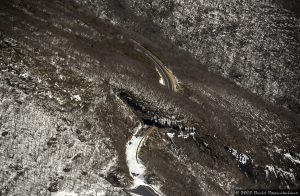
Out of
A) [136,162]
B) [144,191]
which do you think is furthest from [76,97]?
[144,191]

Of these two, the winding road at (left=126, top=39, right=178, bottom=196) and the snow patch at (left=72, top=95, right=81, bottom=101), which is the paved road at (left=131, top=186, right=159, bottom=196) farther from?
the snow patch at (left=72, top=95, right=81, bottom=101)

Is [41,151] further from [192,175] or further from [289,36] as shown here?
[289,36]

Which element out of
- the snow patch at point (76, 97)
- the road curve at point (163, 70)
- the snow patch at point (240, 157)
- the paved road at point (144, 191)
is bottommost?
the paved road at point (144, 191)

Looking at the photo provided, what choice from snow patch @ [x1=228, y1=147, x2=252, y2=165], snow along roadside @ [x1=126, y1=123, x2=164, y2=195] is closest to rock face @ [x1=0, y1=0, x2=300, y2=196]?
snow patch @ [x1=228, y1=147, x2=252, y2=165]

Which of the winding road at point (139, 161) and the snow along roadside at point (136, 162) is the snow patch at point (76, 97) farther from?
the winding road at point (139, 161)

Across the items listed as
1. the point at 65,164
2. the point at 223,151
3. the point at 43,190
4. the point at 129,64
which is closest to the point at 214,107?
the point at 223,151

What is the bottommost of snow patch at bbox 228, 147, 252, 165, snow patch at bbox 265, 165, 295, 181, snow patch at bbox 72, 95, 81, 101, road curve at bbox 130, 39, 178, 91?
snow patch at bbox 72, 95, 81, 101

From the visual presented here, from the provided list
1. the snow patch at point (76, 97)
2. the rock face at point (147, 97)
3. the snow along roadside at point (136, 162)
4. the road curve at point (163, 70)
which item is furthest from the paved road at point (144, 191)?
the road curve at point (163, 70)
